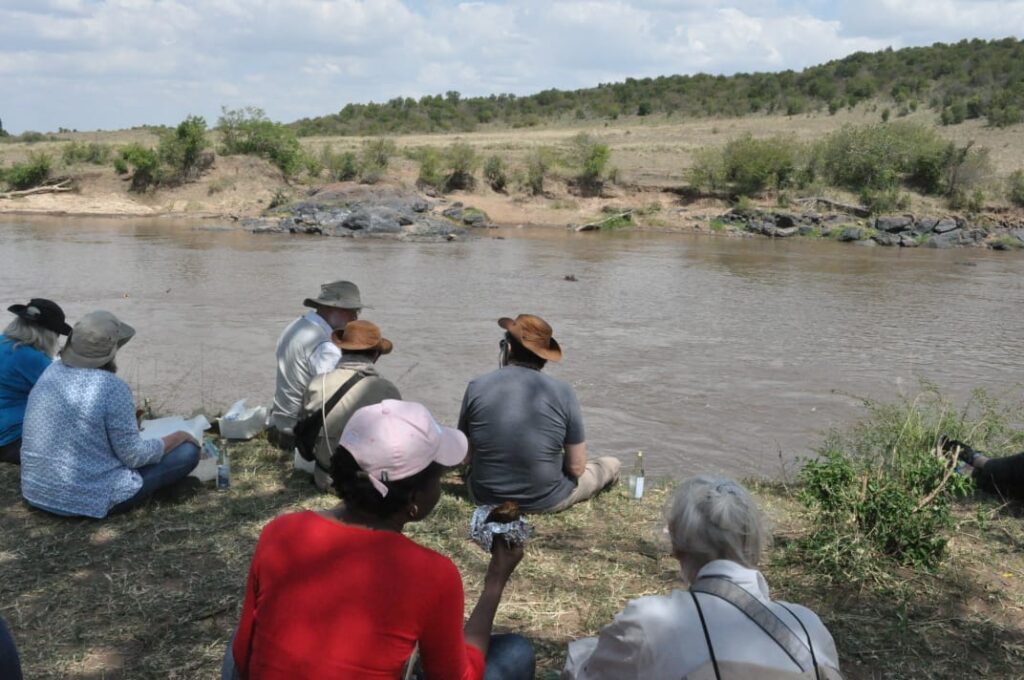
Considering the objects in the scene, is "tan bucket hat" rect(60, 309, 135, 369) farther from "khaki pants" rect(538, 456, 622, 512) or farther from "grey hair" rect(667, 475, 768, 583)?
"grey hair" rect(667, 475, 768, 583)

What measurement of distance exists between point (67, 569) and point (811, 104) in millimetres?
73927

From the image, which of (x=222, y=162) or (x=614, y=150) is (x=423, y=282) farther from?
(x=614, y=150)

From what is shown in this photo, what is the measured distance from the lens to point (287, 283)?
696 inches

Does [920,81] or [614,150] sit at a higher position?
[920,81]

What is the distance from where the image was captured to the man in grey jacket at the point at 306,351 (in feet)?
18.9

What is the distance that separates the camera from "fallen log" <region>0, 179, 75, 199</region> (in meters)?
35.4

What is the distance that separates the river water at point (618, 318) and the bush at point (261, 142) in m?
12.7

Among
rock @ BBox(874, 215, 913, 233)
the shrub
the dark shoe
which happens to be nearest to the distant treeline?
rock @ BBox(874, 215, 913, 233)

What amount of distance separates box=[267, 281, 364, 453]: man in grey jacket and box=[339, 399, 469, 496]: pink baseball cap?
3.38 m

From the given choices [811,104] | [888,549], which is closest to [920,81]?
[811,104]

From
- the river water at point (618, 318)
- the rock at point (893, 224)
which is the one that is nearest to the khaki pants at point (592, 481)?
the river water at point (618, 318)

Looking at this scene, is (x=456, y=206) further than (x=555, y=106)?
No

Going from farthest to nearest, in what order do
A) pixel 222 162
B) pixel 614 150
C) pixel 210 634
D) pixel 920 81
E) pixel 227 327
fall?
1. pixel 920 81
2. pixel 614 150
3. pixel 222 162
4. pixel 227 327
5. pixel 210 634

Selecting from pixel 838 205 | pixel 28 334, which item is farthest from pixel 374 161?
pixel 28 334
